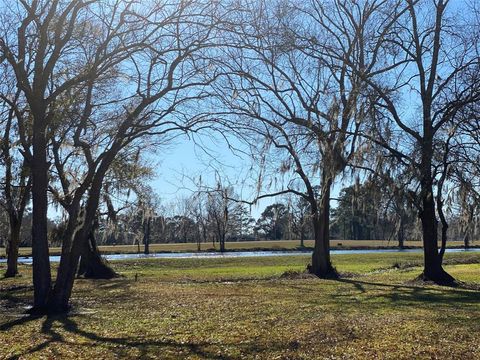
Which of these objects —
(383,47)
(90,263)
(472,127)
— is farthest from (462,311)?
(90,263)

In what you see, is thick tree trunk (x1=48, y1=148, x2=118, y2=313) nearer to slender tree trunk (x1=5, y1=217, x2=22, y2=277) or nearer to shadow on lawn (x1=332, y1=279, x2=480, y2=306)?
shadow on lawn (x1=332, y1=279, x2=480, y2=306)

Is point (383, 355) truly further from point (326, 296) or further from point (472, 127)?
point (472, 127)

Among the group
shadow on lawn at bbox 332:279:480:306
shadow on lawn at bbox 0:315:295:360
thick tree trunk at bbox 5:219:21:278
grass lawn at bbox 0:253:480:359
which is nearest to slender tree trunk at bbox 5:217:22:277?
thick tree trunk at bbox 5:219:21:278

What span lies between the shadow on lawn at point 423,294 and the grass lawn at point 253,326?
0.03 m

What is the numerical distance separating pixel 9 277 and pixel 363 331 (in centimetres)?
1882

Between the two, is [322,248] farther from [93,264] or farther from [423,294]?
[93,264]

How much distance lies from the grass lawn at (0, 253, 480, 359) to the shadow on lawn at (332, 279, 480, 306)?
0.08 feet

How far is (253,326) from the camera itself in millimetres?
8938

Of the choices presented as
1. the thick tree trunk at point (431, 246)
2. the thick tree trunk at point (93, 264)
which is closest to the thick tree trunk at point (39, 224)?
the thick tree trunk at point (93, 264)

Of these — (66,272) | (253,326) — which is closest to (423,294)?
(253,326)

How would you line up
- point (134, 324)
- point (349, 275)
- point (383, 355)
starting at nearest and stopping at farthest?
point (383, 355) → point (134, 324) → point (349, 275)

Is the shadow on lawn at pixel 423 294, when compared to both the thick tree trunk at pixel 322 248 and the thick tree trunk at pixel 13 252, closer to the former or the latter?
the thick tree trunk at pixel 322 248

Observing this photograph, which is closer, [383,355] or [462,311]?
[383,355]

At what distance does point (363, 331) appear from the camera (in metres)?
8.27
